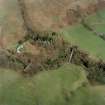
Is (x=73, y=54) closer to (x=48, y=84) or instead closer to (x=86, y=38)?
(x=86, y=38)

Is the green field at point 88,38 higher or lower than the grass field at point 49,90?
higher

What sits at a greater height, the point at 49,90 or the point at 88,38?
the point at 88,38

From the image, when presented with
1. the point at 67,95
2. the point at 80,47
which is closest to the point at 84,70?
the point at 80,47

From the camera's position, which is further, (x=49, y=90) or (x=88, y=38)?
(x=88, y=38)

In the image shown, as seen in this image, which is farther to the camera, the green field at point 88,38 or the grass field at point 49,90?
the green field at point 88,38

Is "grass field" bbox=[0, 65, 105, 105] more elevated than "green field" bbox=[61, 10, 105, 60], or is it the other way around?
"green field" bbox=[61, 10, 105, 60]

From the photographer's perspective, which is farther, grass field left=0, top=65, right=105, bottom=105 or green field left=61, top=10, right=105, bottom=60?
green field left=61, top=10, right=105, bottom=60
